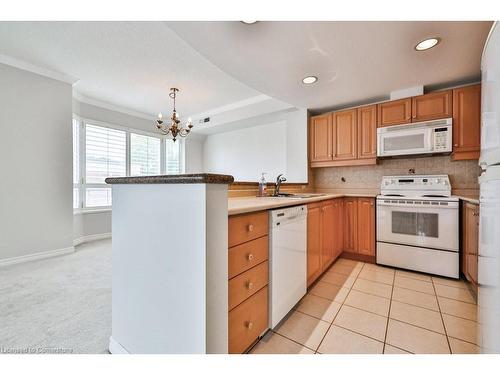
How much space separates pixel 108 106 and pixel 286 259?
460cm

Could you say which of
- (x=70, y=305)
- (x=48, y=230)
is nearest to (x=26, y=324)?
(x=70, y=305)

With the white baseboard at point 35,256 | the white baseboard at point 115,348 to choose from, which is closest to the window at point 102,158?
the white baseboard at point 35,256

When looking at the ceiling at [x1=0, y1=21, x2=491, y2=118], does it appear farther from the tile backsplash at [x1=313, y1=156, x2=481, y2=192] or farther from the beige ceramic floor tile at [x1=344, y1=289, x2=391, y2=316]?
the beige ceramic floor tile at [x1=344, y1=289, x2=391, y2=316]

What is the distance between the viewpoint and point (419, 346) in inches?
53.5

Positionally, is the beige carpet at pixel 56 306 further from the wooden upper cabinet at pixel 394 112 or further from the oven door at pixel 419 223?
the wooden upper cabinet at pixel 394 112

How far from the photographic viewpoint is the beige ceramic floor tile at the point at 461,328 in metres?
1.44

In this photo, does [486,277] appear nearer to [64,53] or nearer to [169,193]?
[169,193]

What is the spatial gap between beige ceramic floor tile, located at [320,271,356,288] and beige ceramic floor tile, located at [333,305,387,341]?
0.49m

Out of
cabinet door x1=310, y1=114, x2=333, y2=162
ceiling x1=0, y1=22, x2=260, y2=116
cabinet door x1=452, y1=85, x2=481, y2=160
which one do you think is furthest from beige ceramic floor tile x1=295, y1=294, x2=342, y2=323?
ceiling x1=0, y1=22, x2=260, y2=116

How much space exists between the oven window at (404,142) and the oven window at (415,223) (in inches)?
34.2

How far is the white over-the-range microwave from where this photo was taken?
2578mm

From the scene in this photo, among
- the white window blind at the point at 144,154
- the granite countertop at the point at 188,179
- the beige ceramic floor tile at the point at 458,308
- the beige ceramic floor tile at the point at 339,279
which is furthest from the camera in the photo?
the white window blind at the point at 144,154

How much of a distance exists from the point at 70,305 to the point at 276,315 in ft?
5.64

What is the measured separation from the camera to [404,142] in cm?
280
